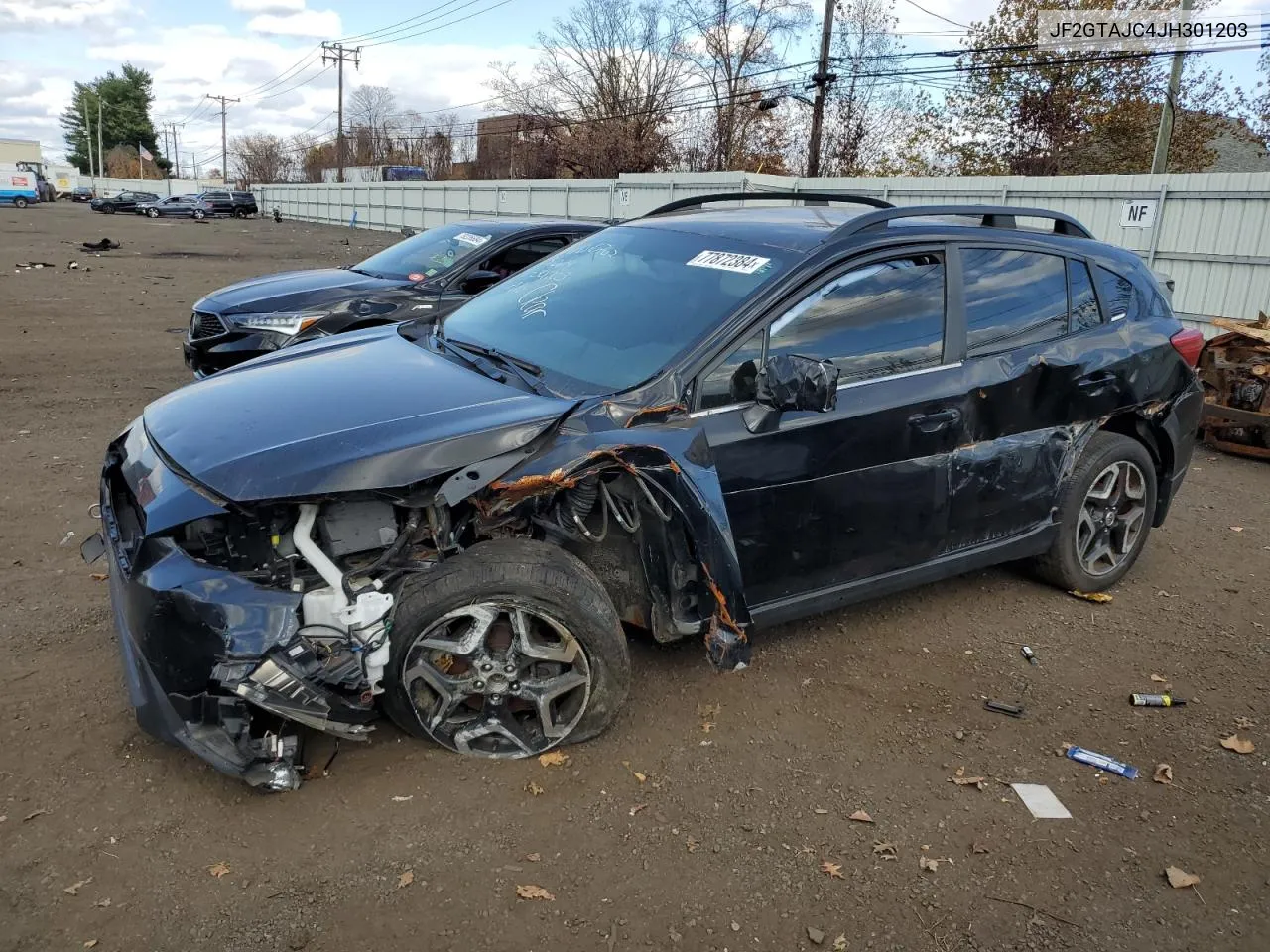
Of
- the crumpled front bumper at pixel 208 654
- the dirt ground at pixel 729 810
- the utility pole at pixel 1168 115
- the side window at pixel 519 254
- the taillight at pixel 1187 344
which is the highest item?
the utility pole at pixel 1168 115

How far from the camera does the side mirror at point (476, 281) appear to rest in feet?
24.6

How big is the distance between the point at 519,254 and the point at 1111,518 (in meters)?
5.06

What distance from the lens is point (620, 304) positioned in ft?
12.2

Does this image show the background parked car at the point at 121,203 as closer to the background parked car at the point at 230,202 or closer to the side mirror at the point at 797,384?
the background parked car at the point at 230,202

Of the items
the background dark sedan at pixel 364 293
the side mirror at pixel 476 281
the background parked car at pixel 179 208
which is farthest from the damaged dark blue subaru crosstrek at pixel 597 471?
the background parked car at pixel 179 208

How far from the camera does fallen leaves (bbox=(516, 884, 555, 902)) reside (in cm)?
253

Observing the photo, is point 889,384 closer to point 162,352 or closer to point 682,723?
point 682,723

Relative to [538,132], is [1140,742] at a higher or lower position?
lower

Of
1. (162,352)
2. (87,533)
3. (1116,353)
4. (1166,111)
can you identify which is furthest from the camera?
(1166,111)

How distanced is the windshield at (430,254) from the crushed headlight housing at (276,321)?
1.05 metres

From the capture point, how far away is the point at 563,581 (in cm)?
297

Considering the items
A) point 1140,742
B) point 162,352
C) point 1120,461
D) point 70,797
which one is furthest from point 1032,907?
point 162,352

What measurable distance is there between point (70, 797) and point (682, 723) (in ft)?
6.59

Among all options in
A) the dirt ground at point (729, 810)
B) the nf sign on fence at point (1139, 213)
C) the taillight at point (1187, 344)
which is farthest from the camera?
the nf sign on fence at point (1139, 213)
